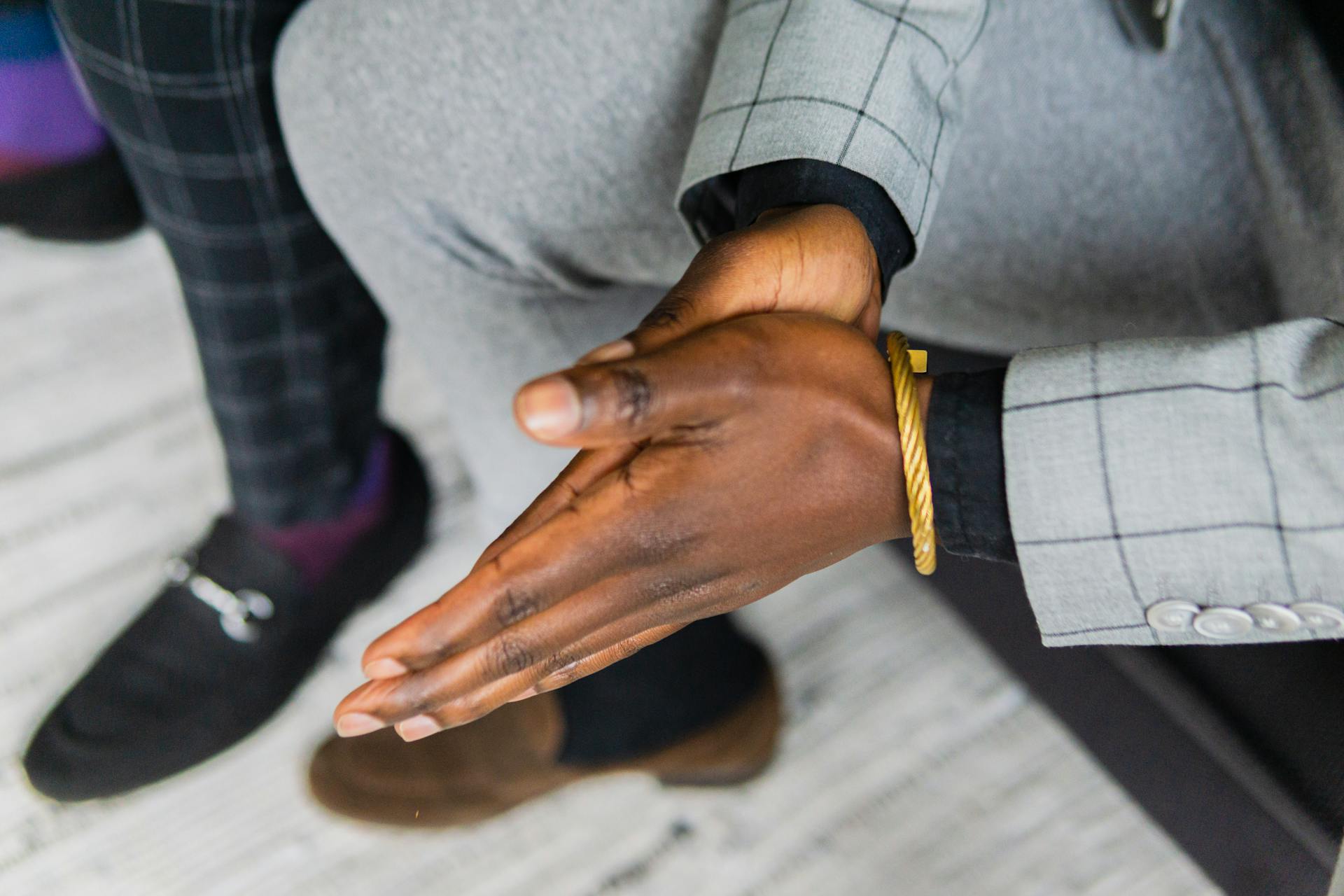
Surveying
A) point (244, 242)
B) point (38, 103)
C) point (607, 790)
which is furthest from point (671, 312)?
point (38, 103)

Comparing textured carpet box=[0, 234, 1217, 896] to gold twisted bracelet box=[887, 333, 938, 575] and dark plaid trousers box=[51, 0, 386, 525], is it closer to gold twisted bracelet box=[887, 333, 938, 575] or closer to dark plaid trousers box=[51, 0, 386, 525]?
dark plaid trousers box=[51, 0, 386, 525]

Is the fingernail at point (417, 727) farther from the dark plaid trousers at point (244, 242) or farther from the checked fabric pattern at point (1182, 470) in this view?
the dark plaid trousers at point (244, 242)

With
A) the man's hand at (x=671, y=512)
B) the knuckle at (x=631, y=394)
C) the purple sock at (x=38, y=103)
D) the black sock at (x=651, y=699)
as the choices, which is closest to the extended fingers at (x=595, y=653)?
the man's hand at (x=671, y=512)

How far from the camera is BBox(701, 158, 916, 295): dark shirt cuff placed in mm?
495

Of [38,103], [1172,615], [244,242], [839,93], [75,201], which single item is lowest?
[75,201]

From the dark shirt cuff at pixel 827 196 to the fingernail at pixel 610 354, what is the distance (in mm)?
155

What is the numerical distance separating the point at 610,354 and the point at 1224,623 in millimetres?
292

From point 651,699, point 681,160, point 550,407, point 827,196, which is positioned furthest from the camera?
point 651,699

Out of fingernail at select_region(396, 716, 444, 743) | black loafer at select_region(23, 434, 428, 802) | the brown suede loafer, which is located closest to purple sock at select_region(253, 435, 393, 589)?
black loafer at select_region(23, 434, 428, 802)

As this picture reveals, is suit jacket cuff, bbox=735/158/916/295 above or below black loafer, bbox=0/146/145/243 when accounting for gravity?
above

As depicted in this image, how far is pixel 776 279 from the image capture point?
432 mm

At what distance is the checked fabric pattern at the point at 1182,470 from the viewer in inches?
15.5

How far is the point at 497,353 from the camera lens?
69 centimetres

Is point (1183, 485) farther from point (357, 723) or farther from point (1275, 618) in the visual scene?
point (357, 723)
